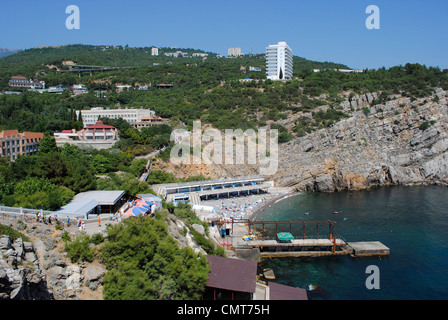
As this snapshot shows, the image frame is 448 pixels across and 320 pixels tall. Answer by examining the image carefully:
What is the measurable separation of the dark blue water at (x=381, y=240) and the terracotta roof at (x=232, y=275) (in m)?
4.98

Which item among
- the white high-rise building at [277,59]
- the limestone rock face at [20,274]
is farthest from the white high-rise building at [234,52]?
the limestone rock face at [20,274]

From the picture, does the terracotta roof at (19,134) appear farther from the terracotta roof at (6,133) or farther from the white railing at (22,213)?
the white railing at (22,213)

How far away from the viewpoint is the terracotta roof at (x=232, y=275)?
15164 mm

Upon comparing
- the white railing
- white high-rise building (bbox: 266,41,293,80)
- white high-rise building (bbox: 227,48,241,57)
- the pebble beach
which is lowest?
the pebble beach

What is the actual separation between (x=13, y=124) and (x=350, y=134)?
46.9m

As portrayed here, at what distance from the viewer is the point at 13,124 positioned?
44562 mm

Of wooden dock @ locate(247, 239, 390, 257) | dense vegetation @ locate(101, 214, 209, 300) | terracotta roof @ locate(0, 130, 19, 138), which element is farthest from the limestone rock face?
terracotta roof @ locate(0, 130, 19, 138)

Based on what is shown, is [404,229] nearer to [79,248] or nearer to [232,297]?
[232,297]

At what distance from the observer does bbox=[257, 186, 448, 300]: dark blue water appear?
761 inches

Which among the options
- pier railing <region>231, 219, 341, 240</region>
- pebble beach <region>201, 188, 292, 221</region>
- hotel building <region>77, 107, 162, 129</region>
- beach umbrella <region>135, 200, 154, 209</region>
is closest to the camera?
beach umbrella <region>135, 200, 154, 209</region>

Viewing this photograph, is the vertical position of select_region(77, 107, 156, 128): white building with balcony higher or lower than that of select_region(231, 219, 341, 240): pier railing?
higher

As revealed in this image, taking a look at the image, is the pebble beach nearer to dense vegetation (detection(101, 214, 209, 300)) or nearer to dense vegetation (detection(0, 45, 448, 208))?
dense vegetation (detection(0, 45, 448, 208))

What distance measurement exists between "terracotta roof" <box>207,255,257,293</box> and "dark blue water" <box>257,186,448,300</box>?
4979mm

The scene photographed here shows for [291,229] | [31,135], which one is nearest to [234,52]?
[31,135]
